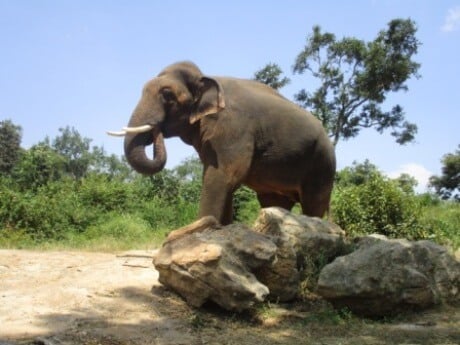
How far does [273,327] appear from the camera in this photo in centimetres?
547

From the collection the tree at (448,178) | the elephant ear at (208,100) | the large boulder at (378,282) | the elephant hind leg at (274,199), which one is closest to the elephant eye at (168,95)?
the elephant ear at (208,100)

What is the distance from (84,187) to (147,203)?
1763 mm

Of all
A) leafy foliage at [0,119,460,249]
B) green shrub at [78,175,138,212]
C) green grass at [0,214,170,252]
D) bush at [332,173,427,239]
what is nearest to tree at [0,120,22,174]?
leafy foliage at [0,119,460,249]

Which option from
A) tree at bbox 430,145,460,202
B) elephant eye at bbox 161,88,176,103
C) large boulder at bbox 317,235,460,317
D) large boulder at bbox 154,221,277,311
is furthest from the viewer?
tree at bbox 430,145,460,202

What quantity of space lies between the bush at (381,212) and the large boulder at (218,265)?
533cm

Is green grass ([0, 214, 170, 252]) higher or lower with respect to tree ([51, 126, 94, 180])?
lower

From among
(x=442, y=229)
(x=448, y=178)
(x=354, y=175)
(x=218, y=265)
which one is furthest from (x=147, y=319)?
(x=448, y=178)

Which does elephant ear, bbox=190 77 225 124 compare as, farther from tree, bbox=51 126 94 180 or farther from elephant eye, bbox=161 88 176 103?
tree, bbox=51 126 94 180

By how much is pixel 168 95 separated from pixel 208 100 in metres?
0.50

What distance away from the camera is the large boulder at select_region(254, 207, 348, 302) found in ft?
19.8

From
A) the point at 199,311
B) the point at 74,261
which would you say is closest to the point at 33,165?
the point at 74,261

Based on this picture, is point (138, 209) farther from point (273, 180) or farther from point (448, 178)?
point (448, 178)

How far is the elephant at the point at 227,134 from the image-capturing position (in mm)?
6605

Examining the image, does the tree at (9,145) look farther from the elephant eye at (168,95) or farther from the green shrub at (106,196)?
the elephant eye at (168,95)
